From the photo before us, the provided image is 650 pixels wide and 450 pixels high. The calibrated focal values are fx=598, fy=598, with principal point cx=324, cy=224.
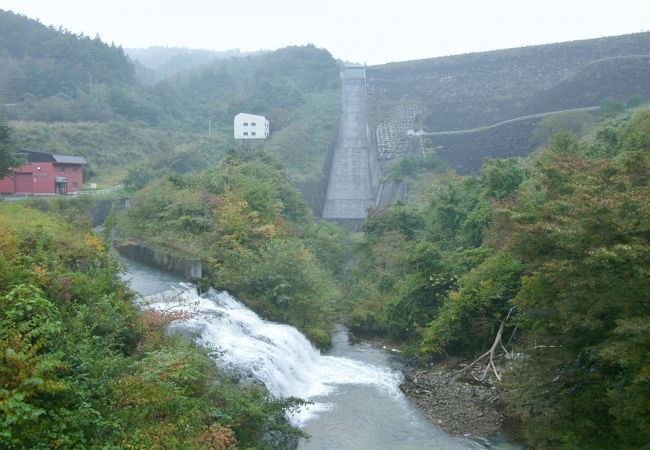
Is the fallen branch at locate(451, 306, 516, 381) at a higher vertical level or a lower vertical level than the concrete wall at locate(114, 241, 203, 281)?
lower

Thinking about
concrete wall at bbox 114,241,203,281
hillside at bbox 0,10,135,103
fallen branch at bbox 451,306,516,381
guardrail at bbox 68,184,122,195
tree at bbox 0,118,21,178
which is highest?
hillside at bbox 0,10,135,103

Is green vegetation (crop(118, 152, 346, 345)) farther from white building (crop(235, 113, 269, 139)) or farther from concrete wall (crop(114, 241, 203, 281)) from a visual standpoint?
white building (crop(235, 113, 269, 139))

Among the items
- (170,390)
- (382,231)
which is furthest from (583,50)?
(170,390)

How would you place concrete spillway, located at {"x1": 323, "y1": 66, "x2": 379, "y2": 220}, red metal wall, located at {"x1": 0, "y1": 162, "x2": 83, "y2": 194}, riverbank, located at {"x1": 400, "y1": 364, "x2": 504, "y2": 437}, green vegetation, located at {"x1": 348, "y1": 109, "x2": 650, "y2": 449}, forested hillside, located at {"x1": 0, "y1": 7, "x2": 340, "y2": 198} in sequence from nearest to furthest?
1. green vegetation, located at {"x1": 348, "y1": 109, "x2": 650, "y2": 449}
2. riverbank, located at {"x1": 400, "y1": 364, "x2": 504, "y2": 437}
3. red metal wall, located at {"x1": 0, "y1": 162, "x2": 83, "y2": 194}
4. concrete spillway, located at {"x1": 323, "y1": 66, "x2": 379, "y2": 220}
5. forested hillside, located at {"x1": 0, "y1": 7, "x2": 340, "y2": 198}

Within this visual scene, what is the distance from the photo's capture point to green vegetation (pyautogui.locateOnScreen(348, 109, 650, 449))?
8.55 m

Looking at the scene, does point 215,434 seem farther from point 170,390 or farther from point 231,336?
point 231,336

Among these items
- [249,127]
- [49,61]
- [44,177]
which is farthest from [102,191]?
[49,61]

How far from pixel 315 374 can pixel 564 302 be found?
7.33 metres

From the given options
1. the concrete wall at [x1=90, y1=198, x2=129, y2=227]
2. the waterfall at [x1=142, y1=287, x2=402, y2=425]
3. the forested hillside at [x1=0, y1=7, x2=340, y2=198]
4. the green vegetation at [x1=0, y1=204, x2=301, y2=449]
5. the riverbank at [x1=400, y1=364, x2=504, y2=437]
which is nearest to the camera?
the green vegetation at [x1=0, y1=204, x2=301, y2=449]

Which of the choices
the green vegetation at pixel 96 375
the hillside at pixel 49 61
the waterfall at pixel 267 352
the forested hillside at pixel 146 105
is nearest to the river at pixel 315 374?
the waterfall at pixel 267 352

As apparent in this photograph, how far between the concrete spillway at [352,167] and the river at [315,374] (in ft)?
71.8

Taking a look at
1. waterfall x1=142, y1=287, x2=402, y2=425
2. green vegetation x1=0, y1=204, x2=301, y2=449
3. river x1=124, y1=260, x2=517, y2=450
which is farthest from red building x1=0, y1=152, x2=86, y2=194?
green vegetation x1=0, y1=204, x2=301, y2=449

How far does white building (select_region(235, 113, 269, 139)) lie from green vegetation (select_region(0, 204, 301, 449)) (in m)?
35.1

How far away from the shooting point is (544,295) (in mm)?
10625
